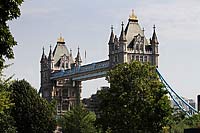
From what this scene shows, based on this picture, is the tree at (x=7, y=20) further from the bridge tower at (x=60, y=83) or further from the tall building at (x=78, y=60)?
the bridge tower at (x=60, y=83)

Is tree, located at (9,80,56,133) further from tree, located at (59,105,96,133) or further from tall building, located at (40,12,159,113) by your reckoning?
tall building, located at (40,12,159,113)

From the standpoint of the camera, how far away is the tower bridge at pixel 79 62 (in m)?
141

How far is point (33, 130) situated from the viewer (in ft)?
192

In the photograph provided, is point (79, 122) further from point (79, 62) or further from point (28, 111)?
point (79, 62)

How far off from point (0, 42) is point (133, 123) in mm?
34547

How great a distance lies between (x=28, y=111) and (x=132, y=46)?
8465 cm

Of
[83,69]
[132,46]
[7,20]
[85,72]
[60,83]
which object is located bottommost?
[7,20]

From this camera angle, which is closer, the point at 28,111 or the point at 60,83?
the point at 28,111

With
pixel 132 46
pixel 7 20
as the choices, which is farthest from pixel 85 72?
pixel 7 20

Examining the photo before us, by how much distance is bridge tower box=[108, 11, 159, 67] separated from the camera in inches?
5492

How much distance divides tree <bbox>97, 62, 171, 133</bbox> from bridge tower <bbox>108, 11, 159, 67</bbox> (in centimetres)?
8497

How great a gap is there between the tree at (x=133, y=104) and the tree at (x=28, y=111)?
8.23m

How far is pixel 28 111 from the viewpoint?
5841 cm

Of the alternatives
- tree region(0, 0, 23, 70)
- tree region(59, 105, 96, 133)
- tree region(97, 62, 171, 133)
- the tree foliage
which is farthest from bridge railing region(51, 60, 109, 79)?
tree region(0, 0, 23, 70)
